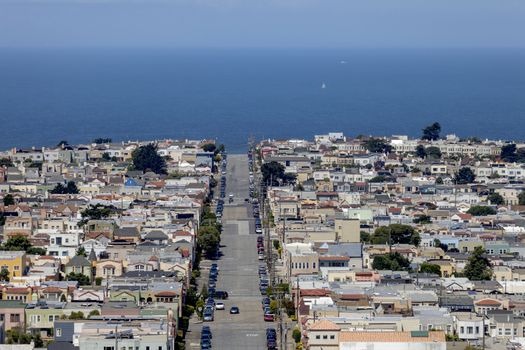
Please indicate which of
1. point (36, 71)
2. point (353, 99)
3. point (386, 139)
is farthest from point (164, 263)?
point (36, 71)

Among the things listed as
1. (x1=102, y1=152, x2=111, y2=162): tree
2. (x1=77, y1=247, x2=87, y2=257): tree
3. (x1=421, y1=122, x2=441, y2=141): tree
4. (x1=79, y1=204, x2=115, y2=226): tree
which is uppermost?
(x1=421, y1=122, x2=441, y2=141): tree

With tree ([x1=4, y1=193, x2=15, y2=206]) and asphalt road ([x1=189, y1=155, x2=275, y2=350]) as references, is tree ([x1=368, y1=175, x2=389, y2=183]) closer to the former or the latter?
asphalt road ([x1=189, y1=155, x2=275, y2=350])

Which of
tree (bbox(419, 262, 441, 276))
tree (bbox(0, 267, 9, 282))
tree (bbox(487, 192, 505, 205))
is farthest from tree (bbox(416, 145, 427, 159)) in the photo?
tree (bbox(0, 267, 9, 282))

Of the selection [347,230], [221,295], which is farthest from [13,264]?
[347,230]

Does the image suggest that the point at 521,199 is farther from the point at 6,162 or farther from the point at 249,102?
the point at 249,102

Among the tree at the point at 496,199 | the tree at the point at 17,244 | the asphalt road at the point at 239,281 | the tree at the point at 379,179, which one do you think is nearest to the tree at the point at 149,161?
the asphalt road at the point at 239,281

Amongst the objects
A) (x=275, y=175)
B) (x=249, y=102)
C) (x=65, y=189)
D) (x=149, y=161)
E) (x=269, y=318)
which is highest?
(x=249, y=102)
